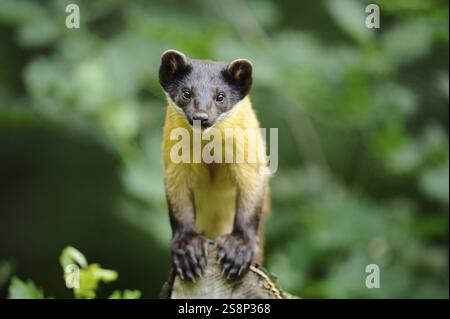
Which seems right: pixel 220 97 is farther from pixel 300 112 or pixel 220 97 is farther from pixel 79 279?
pixel 300 112

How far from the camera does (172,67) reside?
6.17 meters

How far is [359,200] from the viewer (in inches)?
378

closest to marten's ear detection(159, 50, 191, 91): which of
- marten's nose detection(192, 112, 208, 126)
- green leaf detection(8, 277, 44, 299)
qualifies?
marten's nose detection(192, 112, 208, 126)

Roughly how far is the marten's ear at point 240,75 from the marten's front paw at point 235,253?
3.46 ft

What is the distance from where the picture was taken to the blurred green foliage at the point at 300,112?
342 inches

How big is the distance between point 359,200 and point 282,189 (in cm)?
98

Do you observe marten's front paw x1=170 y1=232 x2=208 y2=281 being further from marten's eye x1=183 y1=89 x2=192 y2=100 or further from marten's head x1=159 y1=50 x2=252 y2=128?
marten's eye x1=183 y1=89 x2=192 y2=100

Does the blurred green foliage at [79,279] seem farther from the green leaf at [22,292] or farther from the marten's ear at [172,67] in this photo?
the marten's ear at [172,67]

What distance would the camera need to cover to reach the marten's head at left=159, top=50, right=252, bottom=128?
232 inches

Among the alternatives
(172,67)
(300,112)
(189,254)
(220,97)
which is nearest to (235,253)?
(189,254)

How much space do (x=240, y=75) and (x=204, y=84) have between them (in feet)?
1.12

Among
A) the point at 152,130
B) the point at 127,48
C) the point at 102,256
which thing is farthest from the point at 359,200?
the point at 102,256

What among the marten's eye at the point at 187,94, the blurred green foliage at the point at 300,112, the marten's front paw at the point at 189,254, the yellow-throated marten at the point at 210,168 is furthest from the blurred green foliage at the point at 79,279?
the blurred green foliage at the point at 300,112
